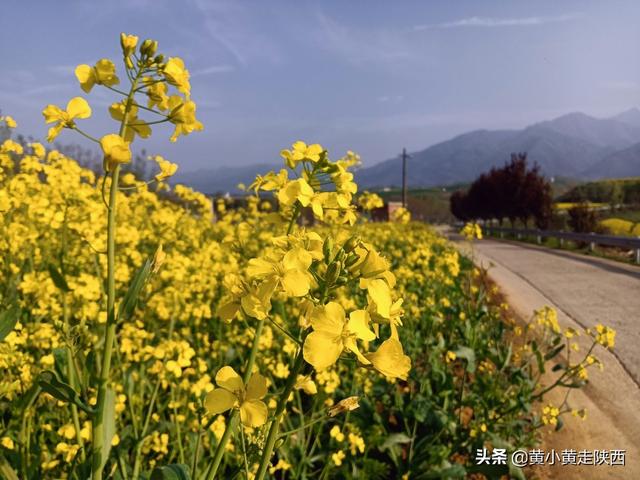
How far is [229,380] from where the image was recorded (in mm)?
826

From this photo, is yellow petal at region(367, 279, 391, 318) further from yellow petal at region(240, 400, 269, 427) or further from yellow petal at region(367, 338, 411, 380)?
yellow petal at region(240, 400, 269, 427)

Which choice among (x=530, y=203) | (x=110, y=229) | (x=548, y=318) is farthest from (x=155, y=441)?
(x=530, y=203)

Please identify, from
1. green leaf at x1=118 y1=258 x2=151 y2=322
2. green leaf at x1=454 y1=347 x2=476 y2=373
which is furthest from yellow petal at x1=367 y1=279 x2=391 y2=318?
green leaf at x1=454 y1=347 x2=476 y2=373

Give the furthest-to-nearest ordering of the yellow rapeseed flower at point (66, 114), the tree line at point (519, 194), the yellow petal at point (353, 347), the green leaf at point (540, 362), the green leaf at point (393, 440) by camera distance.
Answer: the tree line at point (519, 194), the green leaf at point (540, 362), the green leaf at point (393, 440), the yellow rapeseed flower at point (66, 114), the yellow petal at point (353, 347)

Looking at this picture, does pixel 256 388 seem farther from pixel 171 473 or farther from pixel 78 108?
pixel 78 108

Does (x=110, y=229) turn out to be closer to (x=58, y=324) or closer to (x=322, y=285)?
(x=58, y=324)

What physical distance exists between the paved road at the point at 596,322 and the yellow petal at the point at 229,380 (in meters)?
2.52

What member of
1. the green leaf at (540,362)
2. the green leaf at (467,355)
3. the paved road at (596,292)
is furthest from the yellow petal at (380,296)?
the paved road at (596,292)

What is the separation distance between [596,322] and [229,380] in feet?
16.3

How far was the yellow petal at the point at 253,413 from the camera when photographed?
2.66ft

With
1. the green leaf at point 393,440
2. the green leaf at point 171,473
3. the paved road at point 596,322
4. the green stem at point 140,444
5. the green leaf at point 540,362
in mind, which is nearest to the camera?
the green leaf at point 171,473

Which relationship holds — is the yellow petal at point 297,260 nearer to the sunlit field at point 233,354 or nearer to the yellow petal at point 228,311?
the sunlit field at point 233,354

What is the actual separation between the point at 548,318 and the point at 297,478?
198cm

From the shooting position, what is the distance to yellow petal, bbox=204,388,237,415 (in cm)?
81
